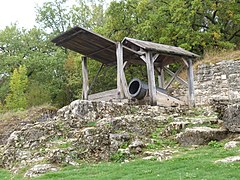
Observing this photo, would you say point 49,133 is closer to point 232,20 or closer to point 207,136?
point 207,136

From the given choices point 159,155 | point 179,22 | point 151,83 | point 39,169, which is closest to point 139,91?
point 151,83

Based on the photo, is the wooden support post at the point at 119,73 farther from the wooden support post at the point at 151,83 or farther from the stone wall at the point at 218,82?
the stone wall at the point at 218,82

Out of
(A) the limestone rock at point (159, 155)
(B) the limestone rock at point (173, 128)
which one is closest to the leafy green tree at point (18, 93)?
(B) the limestone rock at point (173, 128)

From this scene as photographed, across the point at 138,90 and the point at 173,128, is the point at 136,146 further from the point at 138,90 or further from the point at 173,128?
the point at 138,90

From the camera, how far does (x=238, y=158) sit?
8320 mm

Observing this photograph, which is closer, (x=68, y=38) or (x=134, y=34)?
(x=68, y=38)

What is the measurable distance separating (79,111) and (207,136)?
5.25 m

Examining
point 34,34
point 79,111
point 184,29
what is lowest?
point 79,111

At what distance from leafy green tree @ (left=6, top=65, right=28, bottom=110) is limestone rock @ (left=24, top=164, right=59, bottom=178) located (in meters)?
17.0

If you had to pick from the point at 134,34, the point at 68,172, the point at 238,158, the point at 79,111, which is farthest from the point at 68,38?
the point at 134,34

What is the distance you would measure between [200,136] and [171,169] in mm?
3118

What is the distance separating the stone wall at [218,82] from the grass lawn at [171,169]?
10.6 meters

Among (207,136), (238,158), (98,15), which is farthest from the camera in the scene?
(98,15)

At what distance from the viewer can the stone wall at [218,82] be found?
20.4 metres
